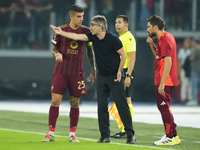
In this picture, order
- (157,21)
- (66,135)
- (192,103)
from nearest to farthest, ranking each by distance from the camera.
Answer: (157,21), (66,135), (192,103)

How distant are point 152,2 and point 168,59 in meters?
12.0

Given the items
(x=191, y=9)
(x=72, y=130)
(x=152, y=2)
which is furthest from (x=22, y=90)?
(x=72, y=130)

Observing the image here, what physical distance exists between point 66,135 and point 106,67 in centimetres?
201

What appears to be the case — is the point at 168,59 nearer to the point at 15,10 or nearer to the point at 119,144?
the point at 119,144

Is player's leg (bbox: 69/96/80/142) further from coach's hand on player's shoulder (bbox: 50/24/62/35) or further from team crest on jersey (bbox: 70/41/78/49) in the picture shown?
coach's hand on player's shoulder (bbox: 50/24/62/35)

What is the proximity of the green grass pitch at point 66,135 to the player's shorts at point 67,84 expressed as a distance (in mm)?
844

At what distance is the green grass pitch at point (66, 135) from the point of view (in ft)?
24.9

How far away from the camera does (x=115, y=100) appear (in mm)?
8008

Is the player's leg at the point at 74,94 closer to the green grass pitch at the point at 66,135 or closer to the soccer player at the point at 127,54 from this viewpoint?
Result: the green grass pitch at the point at 66,135

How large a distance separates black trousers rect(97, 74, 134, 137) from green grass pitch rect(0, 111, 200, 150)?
0.96 ft


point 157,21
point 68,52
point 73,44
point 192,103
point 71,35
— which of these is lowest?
point 192,103

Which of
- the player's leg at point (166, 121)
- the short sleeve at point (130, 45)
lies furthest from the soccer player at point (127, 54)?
the player's leg at point (166, 121)

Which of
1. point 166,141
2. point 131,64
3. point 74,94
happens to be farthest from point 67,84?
point 166,141

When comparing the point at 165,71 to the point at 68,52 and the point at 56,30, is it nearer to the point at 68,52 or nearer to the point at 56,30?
the point at 68,52
